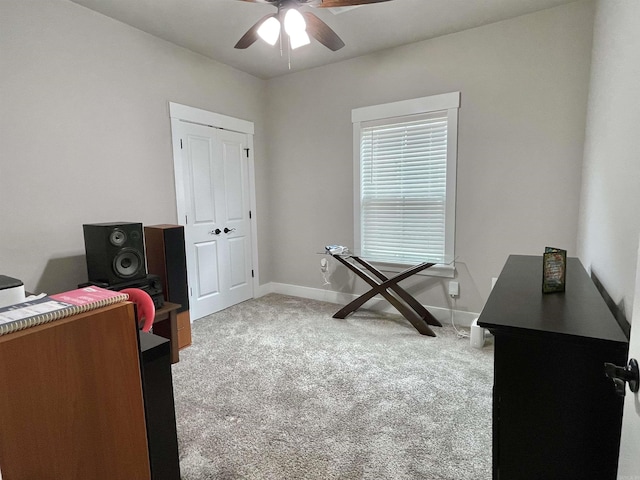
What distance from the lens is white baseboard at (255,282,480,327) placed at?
10.8ft

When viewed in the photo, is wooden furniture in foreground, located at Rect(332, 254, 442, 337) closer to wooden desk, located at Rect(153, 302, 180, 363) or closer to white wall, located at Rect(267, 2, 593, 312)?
white wall, located at Rect(267, 2, 593, 312)

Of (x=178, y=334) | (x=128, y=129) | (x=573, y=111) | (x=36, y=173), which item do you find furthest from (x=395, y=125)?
(x=36, y=173)

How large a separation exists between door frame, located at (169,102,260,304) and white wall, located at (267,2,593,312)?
651 mm

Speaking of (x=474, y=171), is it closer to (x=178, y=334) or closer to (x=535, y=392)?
(x=535, y=392)

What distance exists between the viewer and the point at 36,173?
7.72 ft

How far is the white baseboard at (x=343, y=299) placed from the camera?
329 centimetres

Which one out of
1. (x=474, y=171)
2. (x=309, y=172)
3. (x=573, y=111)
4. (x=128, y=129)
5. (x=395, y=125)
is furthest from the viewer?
(x=309, y=172)

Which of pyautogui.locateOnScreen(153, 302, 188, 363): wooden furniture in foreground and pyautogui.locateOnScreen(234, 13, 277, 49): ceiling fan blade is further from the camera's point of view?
pyautogui.locateOnScreen(153, 302, 188, 363): wooden furniture in foreground

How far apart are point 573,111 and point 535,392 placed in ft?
8.50

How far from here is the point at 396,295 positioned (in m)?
3.59

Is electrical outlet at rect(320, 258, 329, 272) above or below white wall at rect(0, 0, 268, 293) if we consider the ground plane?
below

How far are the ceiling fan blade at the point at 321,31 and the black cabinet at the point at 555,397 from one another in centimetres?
203

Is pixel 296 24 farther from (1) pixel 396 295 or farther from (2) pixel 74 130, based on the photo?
(1) pixel 396 295

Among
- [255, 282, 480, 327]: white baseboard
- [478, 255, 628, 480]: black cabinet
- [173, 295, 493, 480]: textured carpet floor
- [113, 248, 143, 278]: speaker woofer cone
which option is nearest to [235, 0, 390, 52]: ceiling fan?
[113, 248, 143, 278]: speaker woofer cone
